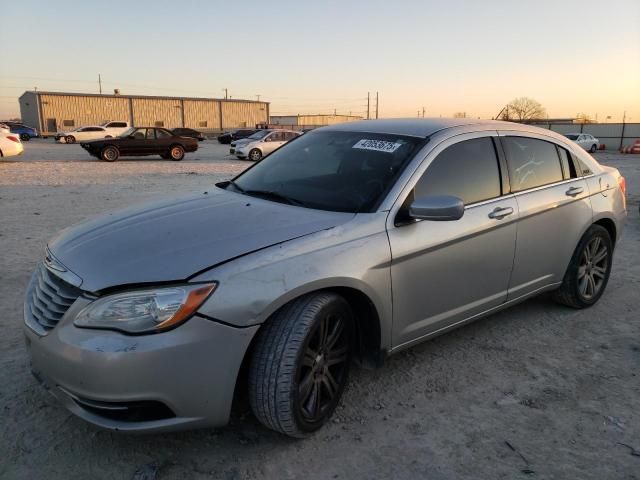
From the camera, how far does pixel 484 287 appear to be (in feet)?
11.4

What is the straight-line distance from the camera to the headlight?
2.24 meters

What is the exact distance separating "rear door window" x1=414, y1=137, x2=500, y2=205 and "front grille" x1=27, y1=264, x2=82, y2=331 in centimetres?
195

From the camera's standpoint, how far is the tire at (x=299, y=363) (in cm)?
245

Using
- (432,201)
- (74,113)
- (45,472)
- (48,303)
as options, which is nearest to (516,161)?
(432,201)

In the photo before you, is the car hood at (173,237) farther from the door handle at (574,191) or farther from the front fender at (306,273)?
the door handle at (574,191)

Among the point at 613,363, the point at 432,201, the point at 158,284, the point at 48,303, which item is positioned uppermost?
the point at 432,201

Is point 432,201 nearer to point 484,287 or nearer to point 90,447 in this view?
point 484,287

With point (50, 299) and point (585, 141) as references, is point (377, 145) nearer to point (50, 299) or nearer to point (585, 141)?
point (50, 299)

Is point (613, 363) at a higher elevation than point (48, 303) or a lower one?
lower

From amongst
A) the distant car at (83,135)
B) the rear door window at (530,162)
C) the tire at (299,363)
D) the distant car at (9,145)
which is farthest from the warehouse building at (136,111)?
the tire at (299,363)

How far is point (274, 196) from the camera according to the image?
3355 mm

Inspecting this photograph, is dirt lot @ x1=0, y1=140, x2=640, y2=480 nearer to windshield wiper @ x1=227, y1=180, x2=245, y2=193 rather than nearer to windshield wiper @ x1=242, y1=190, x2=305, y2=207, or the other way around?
windshield wiper @ x1=242, y1=190, x2=305, y2=207

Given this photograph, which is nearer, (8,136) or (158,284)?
(158,284)

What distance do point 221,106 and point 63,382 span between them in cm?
6919
